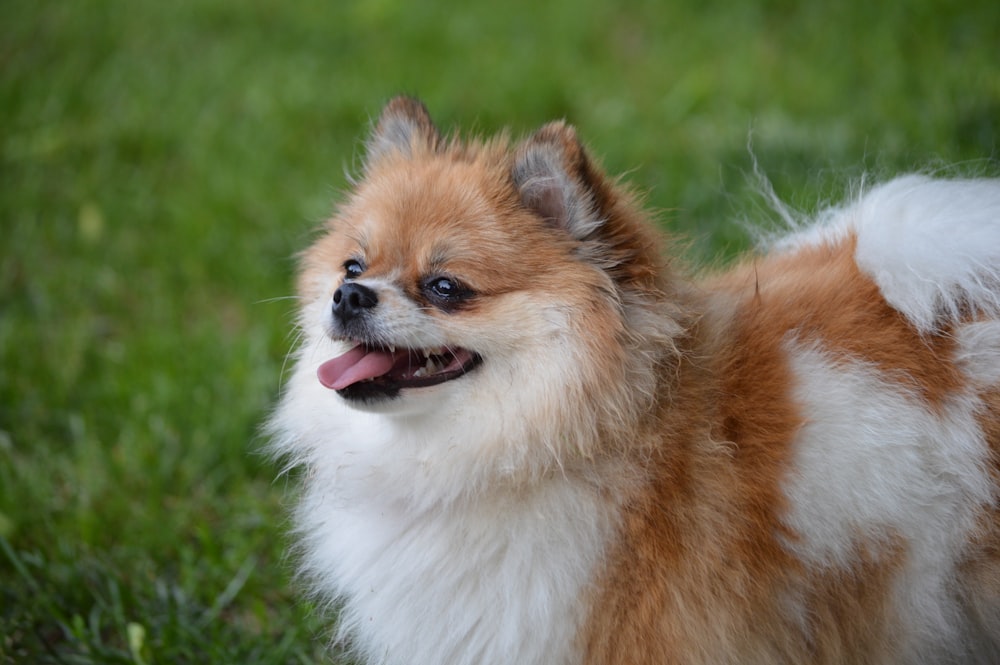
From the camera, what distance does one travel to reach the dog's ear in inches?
118

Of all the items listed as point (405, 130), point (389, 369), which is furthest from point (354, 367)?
point (405, 130)

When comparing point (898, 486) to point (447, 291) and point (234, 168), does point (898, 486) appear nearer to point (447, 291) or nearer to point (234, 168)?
point (447, 291)

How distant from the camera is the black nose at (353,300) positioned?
2.44 metres

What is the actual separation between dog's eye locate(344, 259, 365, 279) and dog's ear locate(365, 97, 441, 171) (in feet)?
1.45

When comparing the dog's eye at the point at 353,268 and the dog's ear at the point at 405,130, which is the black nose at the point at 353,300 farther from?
the dog's ear at the point at 405,130

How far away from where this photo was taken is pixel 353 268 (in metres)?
2.77

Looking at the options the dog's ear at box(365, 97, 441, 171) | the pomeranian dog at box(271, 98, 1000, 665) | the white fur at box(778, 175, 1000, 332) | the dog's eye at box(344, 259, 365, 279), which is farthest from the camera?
the dog's ear at box(365, 97, 441, 171)

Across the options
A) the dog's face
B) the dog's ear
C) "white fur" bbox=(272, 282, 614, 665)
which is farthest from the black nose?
the dog's ear

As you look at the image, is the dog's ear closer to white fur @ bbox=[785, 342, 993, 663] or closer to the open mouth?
the open mouth

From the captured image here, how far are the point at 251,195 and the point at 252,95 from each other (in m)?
1.34

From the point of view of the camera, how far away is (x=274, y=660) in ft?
10.1

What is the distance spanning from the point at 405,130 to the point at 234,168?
10.8ft

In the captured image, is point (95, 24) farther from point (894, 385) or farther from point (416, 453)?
point (894, 385)

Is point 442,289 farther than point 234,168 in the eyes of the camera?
No
